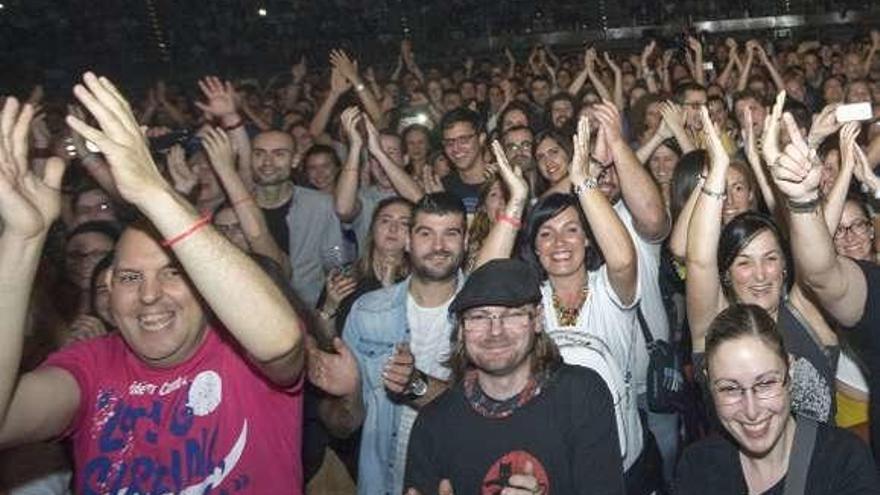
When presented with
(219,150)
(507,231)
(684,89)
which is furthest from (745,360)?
(684,89)

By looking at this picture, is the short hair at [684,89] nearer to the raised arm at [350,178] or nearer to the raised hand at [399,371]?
the raised arm at [350,178]

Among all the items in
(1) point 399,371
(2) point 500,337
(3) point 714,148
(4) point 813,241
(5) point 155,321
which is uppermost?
(3) point 714,148

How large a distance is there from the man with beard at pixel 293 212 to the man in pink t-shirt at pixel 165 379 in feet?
9.01

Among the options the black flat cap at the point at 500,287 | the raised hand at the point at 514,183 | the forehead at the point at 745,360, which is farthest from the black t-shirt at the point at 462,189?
the forehead at the point at 745,360

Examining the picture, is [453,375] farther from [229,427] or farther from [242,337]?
[242,337]

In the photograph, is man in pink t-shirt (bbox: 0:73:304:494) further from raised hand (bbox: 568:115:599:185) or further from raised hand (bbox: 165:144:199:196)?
raised hand (bbox: 165:144:199:196)

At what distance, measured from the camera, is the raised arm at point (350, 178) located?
5.22 meters

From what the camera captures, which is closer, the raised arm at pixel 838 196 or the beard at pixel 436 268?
the raised arm at pixel 838 196

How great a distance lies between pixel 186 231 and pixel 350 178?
331cm

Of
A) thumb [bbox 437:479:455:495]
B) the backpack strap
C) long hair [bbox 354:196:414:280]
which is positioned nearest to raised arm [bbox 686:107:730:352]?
the backpack strap

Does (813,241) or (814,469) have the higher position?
(813,241)

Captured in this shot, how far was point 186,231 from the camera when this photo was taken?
1932 millimetres

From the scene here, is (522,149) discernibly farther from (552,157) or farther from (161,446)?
(161,446)

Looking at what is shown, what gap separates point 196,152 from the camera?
597cm
